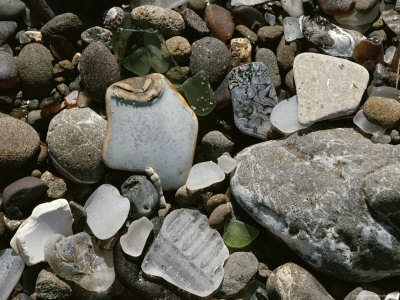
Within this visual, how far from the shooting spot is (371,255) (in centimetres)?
222

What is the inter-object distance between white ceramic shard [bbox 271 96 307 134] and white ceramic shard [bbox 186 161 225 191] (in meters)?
0.38

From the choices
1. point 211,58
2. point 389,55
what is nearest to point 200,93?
point 211,58

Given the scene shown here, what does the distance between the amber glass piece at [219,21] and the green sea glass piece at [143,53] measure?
29 centimetres

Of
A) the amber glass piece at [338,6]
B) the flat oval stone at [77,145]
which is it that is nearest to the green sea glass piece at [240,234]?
the flat oval stone at [77,145]

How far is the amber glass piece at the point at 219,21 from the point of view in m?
2.61

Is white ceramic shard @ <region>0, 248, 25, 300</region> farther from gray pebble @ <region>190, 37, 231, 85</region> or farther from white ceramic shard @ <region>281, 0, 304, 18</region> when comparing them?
white ceramic shard @ <region>281, 0, 304, 18</region>

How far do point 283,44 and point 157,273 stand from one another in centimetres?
135

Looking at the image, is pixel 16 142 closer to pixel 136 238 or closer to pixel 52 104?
pixel 52 104

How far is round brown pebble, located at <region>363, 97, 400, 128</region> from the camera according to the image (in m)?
2.33

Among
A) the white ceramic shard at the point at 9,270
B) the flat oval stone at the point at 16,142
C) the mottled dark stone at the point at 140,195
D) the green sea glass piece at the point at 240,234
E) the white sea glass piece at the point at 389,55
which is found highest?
the white sea glass piece at the point at 389,55

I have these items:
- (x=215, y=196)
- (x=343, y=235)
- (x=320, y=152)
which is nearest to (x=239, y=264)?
(x=215, y=196)

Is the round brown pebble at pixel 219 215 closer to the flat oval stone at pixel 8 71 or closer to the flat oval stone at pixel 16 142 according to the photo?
the flat oval stone at pixel 16 142

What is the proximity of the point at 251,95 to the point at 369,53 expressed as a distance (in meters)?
0.63

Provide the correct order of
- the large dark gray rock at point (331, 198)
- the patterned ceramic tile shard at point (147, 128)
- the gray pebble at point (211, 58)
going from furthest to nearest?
the gray pebble at point (211, 58) → the patterned ceramic tile shard at point (147, 128) → the large dark gray rock at point (331, 198)
